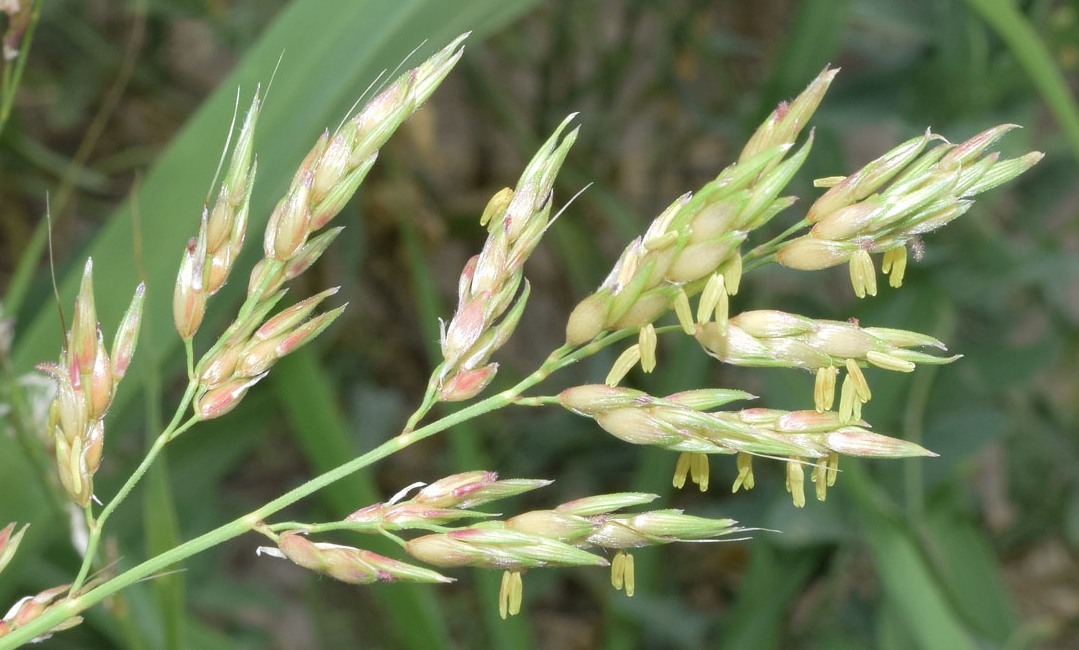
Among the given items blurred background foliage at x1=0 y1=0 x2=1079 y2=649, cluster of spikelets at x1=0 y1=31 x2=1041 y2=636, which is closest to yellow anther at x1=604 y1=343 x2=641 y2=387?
cluster of spikelets at x1=0 y1=31 x2=1041 y2=636

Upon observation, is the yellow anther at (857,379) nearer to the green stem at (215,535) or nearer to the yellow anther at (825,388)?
the yellow anther at (825,388)

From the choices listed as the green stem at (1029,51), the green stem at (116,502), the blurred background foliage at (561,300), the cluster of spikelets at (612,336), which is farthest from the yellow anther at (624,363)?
the green stem at (1029,51)

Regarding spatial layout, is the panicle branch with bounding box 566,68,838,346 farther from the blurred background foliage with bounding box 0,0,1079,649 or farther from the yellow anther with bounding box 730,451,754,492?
the blurred background foliage with bounding box 0,0,1079,649

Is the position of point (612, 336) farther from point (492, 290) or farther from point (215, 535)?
point (215, 535)

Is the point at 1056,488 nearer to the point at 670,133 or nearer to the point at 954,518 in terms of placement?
the point at 954,518

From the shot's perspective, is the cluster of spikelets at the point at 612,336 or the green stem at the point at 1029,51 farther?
the green stem at the point at 1029,51

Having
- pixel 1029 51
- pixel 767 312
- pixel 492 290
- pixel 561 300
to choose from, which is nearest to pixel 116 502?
pixel 492 290
